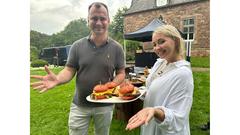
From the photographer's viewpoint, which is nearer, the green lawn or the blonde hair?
the blonde hair

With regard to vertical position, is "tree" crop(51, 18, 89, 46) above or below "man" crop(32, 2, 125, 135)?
above

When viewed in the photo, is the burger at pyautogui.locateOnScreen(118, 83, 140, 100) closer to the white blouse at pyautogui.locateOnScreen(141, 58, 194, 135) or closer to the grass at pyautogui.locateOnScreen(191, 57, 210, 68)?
the white blouse at pyautogui.locateOnScreen(141, 58, 194, 135)

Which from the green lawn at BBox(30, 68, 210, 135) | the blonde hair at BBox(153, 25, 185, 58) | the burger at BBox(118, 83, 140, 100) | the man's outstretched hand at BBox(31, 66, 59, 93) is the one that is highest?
the blonde hair at BBox(153, 25, 185, 58)

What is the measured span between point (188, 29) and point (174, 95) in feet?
1.01

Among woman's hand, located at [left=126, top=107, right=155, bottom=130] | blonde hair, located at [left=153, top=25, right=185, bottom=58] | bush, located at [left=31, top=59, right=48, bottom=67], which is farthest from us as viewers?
bush, located at [left=31, top=59, right=48, bottom=67]

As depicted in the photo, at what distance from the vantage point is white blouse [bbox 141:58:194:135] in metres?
0.48

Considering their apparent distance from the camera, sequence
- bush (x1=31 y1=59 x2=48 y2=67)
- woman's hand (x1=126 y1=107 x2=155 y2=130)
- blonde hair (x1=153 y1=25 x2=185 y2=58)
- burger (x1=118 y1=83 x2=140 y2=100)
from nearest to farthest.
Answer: woman's hand (x1=126 y1=107 x2=155 y2=130) → blonde hair (x1=153 y1=25 x2=185 y2=58) → burger (x1=118 y1=83 x2=140 y2=100) → bush (x1=31 y1=59 x2=48 y2=67)

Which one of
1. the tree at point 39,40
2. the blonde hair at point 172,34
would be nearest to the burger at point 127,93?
the blonde hair at point 172,34

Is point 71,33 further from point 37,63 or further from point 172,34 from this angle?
point 172,34

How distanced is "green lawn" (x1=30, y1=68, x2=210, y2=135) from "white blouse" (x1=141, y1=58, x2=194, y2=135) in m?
0.22

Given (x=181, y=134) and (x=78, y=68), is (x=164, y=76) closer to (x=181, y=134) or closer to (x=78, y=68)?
(x=181, y=134)

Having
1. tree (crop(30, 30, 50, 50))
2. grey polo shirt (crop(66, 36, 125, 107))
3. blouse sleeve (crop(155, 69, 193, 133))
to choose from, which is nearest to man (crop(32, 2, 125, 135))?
grey polo shirt (crop(66, 36, 125, 107))

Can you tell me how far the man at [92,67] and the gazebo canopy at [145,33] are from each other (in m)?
0.07
